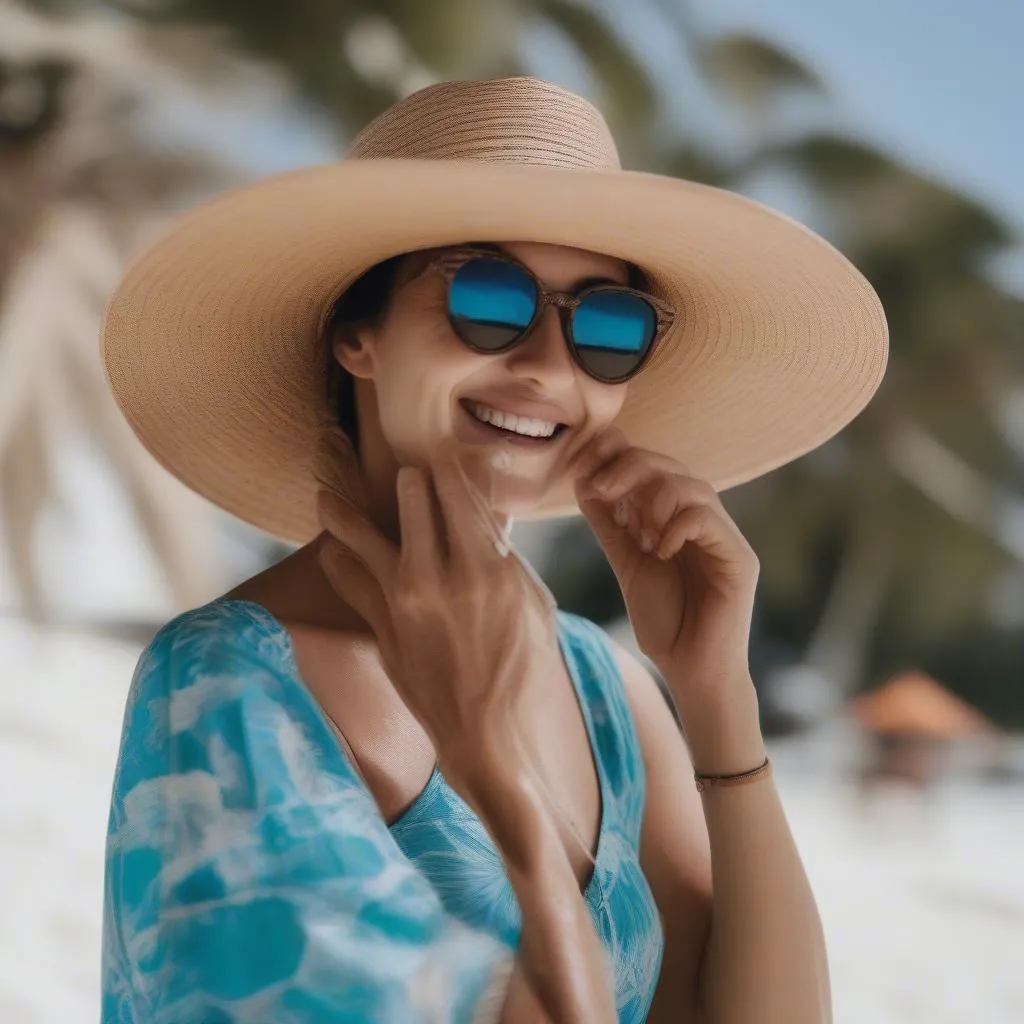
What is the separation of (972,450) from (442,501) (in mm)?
4825

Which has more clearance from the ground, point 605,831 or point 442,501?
point 442,501

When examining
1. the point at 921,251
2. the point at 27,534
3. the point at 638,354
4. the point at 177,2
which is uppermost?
the point at 177,2

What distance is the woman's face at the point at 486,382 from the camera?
97cm

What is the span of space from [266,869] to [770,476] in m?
4.87

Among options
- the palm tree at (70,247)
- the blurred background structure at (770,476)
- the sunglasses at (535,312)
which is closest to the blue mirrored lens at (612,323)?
the sunglasses at (535,312)

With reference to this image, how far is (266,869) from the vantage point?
2.70 feet

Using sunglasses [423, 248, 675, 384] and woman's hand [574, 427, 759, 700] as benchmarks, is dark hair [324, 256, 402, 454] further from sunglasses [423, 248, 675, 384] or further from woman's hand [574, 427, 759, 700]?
woman's hand [574, 427, 759, 700]

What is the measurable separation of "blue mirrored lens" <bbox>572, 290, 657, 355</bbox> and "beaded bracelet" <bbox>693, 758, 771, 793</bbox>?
1.24 ft

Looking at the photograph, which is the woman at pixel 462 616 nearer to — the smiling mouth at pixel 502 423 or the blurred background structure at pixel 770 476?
the smiling mouth at pixel 502 423

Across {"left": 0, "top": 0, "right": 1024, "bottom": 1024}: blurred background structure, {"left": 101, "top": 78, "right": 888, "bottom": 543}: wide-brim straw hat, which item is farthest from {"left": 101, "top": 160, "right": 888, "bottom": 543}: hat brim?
{"left": 0, "top": 0, "right": 1024, "bottom": 1024}: blurred background structure

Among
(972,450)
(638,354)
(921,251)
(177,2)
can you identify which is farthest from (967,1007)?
(177,2)

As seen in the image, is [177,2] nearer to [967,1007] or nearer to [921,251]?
[921,251]

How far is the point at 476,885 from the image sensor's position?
3.12 ft

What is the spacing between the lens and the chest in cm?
97
